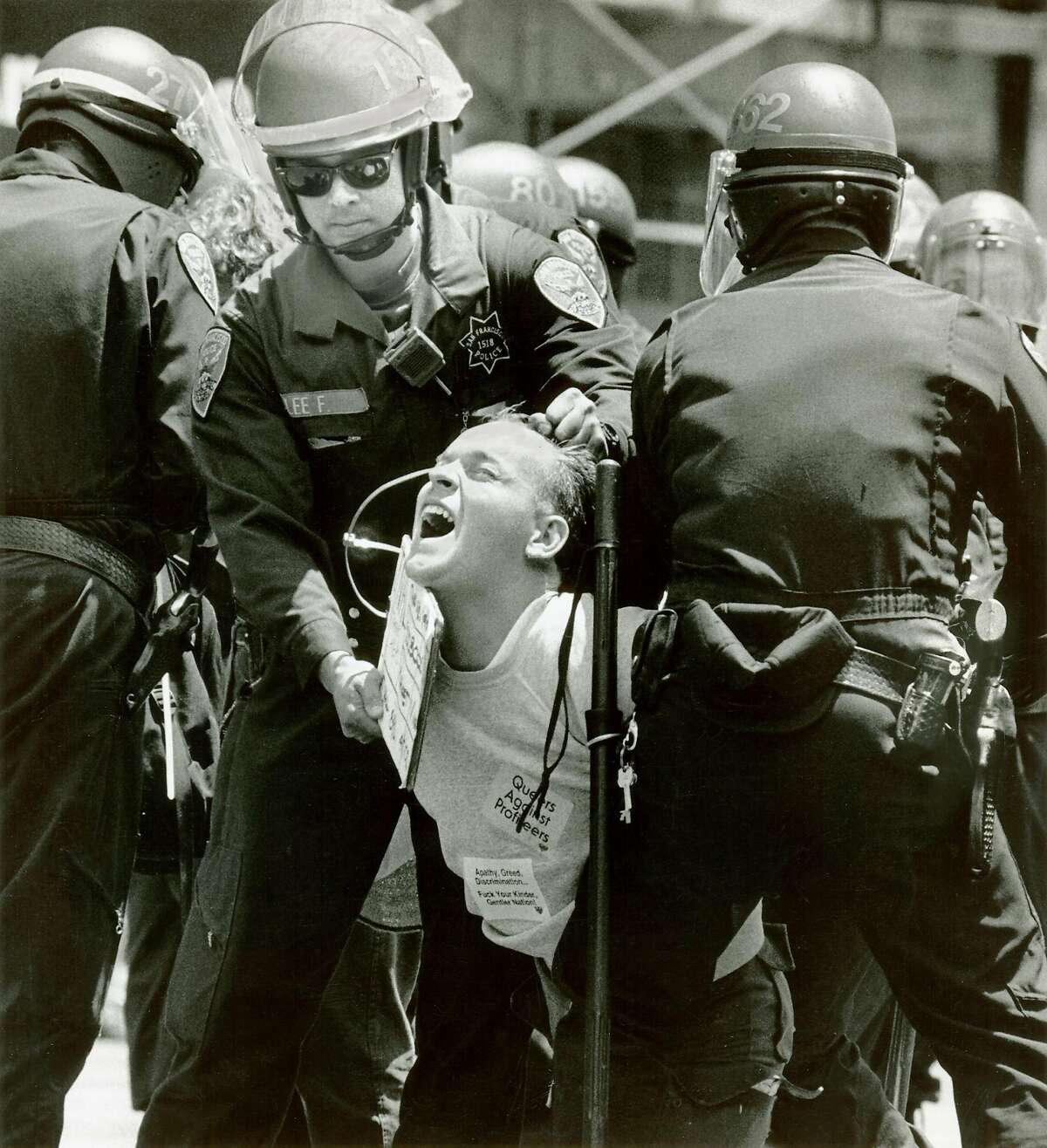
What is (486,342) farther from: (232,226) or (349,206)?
(232,226)

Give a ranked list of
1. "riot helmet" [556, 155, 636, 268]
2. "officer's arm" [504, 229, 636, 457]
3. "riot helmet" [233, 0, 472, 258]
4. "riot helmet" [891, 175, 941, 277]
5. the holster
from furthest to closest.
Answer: "riot helmet" [556, 155, 636, 268] → "riot helmet" [891, 175, 941, 277] → "officer's arm" [504, 229, 636, 457] → "riot helmet" [233, 0, 472, 258] → the holster

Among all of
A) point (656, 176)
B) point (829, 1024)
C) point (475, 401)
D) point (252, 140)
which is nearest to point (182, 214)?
point (252, 140)

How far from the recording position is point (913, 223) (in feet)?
19.9

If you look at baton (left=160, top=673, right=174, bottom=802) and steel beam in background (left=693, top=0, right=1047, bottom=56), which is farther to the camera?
steel beam in background (left=693, top=0, right=1047, bottom=56)

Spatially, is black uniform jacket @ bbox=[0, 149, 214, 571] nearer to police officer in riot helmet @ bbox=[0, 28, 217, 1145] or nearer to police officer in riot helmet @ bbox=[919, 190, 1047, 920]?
police officer in riot helmet @ bbox=[0, 28, 217, 1145]

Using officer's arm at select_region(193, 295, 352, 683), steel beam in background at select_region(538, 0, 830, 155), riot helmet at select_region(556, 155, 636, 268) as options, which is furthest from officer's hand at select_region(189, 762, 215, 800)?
steel beam in background at select_region(538, 0, 830, 155)

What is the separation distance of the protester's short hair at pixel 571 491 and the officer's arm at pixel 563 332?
0.59 ft

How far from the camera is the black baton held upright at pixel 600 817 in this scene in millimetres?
2623

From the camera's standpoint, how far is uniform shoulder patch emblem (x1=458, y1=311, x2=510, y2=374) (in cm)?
314

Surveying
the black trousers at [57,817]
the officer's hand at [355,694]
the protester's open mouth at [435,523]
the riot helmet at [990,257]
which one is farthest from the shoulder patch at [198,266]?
the riot helmet at [990,257]

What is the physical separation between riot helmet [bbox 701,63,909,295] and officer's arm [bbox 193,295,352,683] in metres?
0.89

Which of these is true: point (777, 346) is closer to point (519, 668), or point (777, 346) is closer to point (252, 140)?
point (519, 668)

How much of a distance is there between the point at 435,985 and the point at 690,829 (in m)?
0.81

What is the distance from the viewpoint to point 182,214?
165 inches
